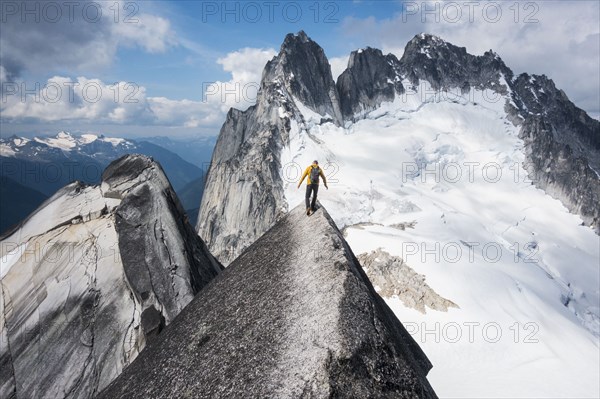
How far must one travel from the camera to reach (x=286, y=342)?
750 centimetres

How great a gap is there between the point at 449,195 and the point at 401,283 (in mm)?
85726

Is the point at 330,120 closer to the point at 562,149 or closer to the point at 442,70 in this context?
the point at 442,70

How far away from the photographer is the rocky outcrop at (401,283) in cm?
5956

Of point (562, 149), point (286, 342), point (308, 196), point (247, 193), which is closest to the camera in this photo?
point (286, 342)

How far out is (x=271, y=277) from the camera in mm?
9727

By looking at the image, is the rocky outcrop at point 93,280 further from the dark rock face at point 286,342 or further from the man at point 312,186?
the man at point 312,186

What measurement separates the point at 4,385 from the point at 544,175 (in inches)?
6889

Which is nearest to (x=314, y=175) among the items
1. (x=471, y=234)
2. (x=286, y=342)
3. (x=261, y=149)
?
(x=286, y=342)

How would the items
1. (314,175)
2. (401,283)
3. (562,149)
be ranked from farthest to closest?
1. (562,149)
2. (401,283)
3. (314,175)

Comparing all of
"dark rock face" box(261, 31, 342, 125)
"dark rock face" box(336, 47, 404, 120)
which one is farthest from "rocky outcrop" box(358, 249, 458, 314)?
"dark rock face" box(336, 47, 404, 120)

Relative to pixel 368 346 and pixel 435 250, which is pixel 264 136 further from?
pixel 368 346

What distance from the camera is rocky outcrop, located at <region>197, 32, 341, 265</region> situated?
114 m

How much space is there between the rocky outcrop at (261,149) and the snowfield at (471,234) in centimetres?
652

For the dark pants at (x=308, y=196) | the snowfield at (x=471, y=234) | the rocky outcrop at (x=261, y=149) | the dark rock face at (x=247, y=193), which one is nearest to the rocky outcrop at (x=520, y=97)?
the snowfield at (x=471, y=234)
